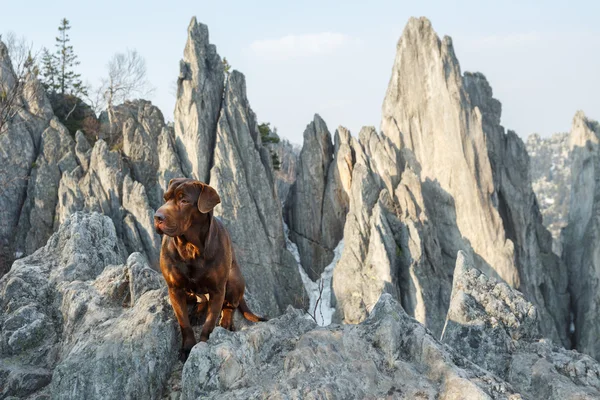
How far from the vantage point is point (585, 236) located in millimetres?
40031

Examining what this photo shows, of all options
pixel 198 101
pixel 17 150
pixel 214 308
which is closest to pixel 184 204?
pixel 214 308

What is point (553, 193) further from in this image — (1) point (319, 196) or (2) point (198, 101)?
(2) point (198, 101)

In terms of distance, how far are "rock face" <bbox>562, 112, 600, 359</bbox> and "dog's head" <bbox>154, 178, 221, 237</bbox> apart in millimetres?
35983

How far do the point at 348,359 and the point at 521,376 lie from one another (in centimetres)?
186

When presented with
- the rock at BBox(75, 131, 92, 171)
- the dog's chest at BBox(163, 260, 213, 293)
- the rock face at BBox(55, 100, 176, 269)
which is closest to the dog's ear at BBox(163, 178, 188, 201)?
the dog's chest at BBox(163, 260, 213, 293)

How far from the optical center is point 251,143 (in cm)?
3478

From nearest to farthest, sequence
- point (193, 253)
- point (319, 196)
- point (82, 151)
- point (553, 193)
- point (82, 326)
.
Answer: point (193, 253) → point (82, 326) → point (82, 151) → point (319, 196) → point (553, 193)

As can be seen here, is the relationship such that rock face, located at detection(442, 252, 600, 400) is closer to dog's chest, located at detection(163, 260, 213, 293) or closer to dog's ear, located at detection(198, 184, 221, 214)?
dog's chest, located at detection(163, 260, 213, 293)

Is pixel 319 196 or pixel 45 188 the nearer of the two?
pixel 45 188

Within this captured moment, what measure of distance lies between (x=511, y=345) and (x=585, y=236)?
38811 millimetres

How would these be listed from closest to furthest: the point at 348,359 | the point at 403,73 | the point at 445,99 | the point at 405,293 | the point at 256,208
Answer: the point at 348,359, the point at 405,293, the point at 256,208, the point at 445,99, the point at 403,73

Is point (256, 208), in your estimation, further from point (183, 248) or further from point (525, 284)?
point (183, 248)

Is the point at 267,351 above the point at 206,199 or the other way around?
the other way around

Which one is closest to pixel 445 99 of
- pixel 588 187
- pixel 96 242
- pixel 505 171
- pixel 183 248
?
pixel 505 171
